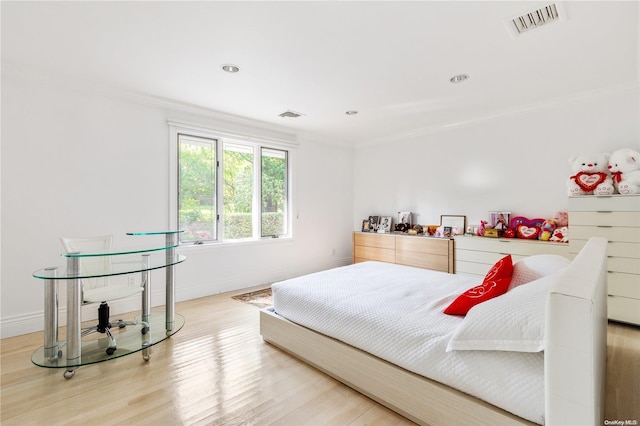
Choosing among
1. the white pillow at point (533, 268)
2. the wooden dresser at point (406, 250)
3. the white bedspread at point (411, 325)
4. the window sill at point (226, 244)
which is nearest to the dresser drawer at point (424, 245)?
the wooden dresser at point (406, 250)

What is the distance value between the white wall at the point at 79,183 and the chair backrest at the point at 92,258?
1.95ft

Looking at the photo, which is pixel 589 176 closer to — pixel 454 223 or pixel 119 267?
pixel 454 223

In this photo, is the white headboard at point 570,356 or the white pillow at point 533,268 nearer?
the white headboard at point 570,356

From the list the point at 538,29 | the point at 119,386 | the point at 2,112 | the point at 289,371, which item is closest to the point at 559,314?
the point at 289,371

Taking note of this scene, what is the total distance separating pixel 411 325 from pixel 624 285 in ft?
8.86

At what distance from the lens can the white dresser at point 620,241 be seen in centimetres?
283

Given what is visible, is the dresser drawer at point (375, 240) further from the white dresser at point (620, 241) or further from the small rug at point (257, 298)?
the white dresser at point (620, 241)

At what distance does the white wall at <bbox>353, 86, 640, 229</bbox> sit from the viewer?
341cm

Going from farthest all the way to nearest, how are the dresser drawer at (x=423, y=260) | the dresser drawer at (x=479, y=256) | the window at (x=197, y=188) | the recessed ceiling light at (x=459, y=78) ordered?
the dresser drawer at (x=423, y=260) → the window at (x=197, y=188) → the dresser drawer at (x=479, y=256) → the recessed ceiling light at (x=459, y=78)

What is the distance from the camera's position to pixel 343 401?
182 cm

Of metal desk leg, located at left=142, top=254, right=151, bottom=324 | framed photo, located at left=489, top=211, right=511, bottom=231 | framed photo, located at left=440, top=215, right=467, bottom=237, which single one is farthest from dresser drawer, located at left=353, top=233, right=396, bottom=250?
metal desk leg, located at left=142, top=254, right=151, bottom=324

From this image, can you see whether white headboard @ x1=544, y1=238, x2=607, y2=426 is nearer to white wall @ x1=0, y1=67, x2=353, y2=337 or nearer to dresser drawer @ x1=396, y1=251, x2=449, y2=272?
dresser drawer @ x1=396, y1=251, x2=449, y2=272

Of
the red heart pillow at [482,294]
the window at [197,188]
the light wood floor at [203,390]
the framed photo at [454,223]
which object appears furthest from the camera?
the framed photo at [454,223]

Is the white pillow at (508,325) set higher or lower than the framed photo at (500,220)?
lower
